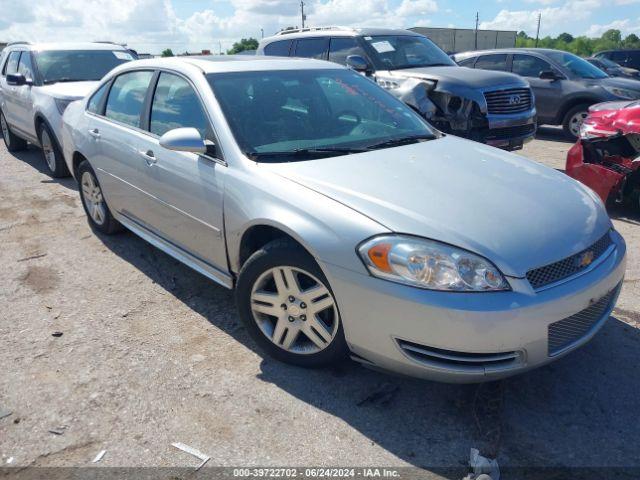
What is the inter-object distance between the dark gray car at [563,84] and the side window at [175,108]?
819 cm

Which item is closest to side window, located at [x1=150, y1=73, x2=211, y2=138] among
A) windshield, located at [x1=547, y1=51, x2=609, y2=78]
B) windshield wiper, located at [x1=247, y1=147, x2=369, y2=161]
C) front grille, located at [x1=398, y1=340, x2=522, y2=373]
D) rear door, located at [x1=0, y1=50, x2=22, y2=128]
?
windshield wiper, located at [x1=247, y1=147, x2=369, y2=161]

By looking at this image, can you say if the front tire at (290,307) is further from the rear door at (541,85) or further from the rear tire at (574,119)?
the rear door at (541,85)

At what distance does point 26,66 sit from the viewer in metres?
8.16

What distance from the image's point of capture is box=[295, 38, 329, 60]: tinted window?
27.7 ft

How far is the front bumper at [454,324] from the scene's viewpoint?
7.91 feet

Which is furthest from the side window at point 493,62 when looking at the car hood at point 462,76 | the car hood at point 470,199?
the car hood at point 470,199

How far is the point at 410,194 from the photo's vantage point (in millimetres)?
2807

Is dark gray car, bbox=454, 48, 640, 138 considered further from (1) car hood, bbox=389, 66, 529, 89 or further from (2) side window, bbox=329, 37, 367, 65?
(2) side window, bbox=329, 37, 367, 65

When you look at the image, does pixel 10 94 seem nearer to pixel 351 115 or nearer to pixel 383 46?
pixel 383 46

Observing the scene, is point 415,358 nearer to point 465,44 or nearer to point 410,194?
point 410,194

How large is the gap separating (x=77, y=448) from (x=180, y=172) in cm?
172

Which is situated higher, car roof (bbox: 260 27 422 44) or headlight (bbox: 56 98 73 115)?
car roof (bbox: 260 27 422 44)

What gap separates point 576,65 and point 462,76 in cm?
451

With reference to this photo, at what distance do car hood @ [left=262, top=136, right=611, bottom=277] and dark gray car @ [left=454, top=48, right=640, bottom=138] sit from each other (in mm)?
7610
